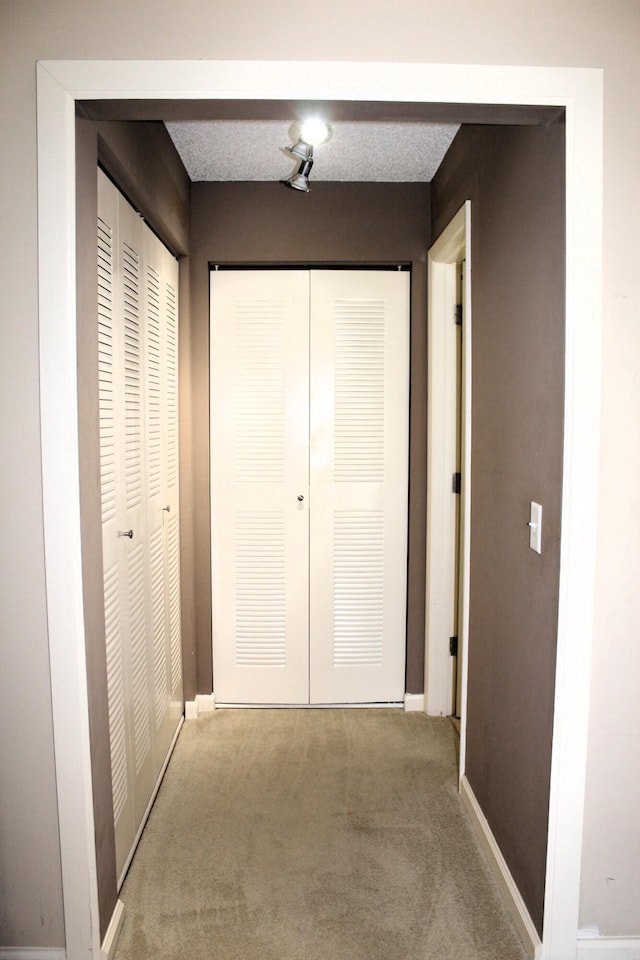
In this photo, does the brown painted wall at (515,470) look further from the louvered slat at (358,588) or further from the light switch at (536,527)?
the louvered slat at (358,588)

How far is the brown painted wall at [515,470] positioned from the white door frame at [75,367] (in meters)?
0.05

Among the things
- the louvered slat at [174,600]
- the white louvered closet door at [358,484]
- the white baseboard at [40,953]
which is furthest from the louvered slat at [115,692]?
the white louvered closet door at [358,484]

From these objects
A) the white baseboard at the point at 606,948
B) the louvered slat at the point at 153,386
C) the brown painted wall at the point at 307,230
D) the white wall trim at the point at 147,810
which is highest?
the brown painted wall at the point at 307,230

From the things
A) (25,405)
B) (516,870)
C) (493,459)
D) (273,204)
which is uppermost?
(273,204)

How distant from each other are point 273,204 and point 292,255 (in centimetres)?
24

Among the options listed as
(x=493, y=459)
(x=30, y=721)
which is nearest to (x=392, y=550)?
(x=493, y=459)

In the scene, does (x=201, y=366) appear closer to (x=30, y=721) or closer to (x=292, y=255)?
(x=292, y=255)

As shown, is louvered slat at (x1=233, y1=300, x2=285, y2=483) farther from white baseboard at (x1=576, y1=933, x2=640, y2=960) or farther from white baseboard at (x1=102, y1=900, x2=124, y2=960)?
white baseboard at (x1=576, y1=933, x2=640, y2=960)

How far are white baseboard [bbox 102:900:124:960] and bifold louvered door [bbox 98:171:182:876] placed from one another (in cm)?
14

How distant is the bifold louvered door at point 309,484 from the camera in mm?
2881

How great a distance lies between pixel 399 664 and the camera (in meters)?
3.02

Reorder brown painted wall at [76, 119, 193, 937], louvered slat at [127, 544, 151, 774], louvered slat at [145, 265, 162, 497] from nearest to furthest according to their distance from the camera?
brown painted wall at [76, 119, 193, 937], louvered slat at [127, 544, 151, 774], louvered slat at [145, 265, 162, 497]

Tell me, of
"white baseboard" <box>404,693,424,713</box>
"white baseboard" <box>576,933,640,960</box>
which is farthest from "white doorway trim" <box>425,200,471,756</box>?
"white baseboard" <box>576,933,640,960</box>

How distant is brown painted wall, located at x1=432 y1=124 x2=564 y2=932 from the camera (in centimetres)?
151
